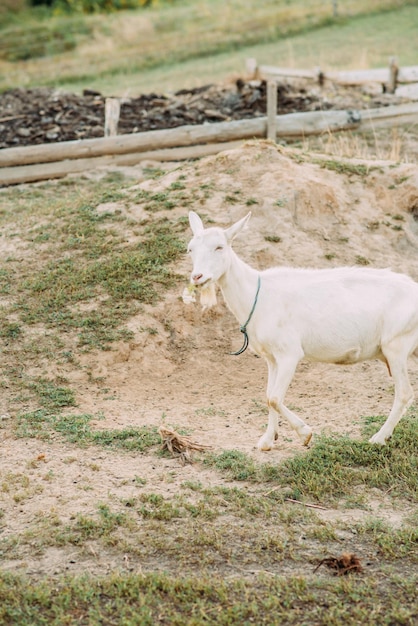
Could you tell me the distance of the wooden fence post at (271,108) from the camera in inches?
559

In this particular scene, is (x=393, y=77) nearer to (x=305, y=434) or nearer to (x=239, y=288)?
(x=239, y=288)

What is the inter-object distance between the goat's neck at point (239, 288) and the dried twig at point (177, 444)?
116cm

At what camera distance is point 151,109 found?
59.4 feet

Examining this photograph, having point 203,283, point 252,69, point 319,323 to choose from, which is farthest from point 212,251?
point 252,69

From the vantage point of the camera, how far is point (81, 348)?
9.09 metres

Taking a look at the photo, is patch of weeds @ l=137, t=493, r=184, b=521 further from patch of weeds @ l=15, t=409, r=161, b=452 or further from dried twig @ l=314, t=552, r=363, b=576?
dried twig @ l=314, t=552, r=363, b=576

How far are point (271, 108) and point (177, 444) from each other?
876 centimetres

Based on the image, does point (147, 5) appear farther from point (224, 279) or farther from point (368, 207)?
point (224, 279)

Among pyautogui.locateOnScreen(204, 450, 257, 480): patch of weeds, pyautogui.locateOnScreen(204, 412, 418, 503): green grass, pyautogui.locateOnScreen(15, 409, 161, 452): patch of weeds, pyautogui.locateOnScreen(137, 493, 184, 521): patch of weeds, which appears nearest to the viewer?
pyautogui.locateOnScreen(137, 493, 184, 521): patch of weeds

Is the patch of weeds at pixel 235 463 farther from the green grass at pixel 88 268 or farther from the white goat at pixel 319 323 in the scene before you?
the green grass at pixel 88 268

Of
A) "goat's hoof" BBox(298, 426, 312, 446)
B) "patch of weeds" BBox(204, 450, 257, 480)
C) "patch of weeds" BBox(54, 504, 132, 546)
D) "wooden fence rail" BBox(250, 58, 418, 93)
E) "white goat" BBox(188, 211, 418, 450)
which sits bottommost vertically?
"patch of weeds" BBox(204, 450, 257, 480)

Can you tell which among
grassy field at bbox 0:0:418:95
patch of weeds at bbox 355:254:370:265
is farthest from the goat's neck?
grassy field at bbox 0:0:418:95

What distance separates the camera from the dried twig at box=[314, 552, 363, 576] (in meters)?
5.40

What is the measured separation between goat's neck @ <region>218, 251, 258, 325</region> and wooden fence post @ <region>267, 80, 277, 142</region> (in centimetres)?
789
